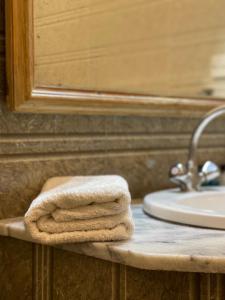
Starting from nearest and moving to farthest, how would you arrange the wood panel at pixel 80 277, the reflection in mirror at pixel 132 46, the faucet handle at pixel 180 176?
the wood panel at pixel 80 277 < the reflection in mirror at pixel 132 46 < the faucet handle at pixel 180 176

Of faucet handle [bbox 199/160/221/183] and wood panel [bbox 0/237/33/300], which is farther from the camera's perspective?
faucet handle [bbox 199/160/221/183]

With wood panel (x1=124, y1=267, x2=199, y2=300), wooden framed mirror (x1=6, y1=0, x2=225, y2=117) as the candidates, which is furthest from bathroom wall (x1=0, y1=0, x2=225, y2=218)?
wood panel (x1=124, y1=267, x2=199, y2=300)

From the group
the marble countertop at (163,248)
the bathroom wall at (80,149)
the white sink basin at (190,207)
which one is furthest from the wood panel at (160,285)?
the bathroom wall at (80,149)

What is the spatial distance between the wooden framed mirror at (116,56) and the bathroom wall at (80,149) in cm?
3

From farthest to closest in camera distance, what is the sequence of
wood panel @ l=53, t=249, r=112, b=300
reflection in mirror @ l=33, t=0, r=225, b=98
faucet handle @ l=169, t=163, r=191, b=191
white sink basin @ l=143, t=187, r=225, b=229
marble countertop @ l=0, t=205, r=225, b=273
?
faucet handle @ l=169, t=163, r=191, b=191
reflection in mirror @ l=33, t=0, r=225, b=98
white sink basin @ l=143, t=187, r=225, b=229
wood panel @ l=53, t=249, r=112, b=300
marble countertop @ l=0, t=205, r=225, b=273

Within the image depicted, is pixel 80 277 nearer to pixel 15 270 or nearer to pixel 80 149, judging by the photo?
pixel 15 270

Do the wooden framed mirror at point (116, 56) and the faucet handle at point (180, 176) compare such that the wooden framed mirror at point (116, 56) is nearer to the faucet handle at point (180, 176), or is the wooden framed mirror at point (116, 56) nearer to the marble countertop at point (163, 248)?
the faucet handle at point (180, 176)

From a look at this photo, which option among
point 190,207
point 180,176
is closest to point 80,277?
point 190,207

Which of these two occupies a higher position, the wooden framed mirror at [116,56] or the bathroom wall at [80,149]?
the wooden framed mirror at [116,56]

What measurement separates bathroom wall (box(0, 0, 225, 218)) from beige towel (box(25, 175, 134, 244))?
0.73 feet

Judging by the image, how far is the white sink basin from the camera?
2.96 feet

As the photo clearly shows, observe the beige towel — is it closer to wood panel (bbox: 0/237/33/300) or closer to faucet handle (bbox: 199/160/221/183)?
wood panel (bbox: 0/237/33/300)

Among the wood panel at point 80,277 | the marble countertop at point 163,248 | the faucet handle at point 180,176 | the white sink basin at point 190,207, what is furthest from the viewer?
the faucet handle at point 180,176

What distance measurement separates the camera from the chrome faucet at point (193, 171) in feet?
3.89
